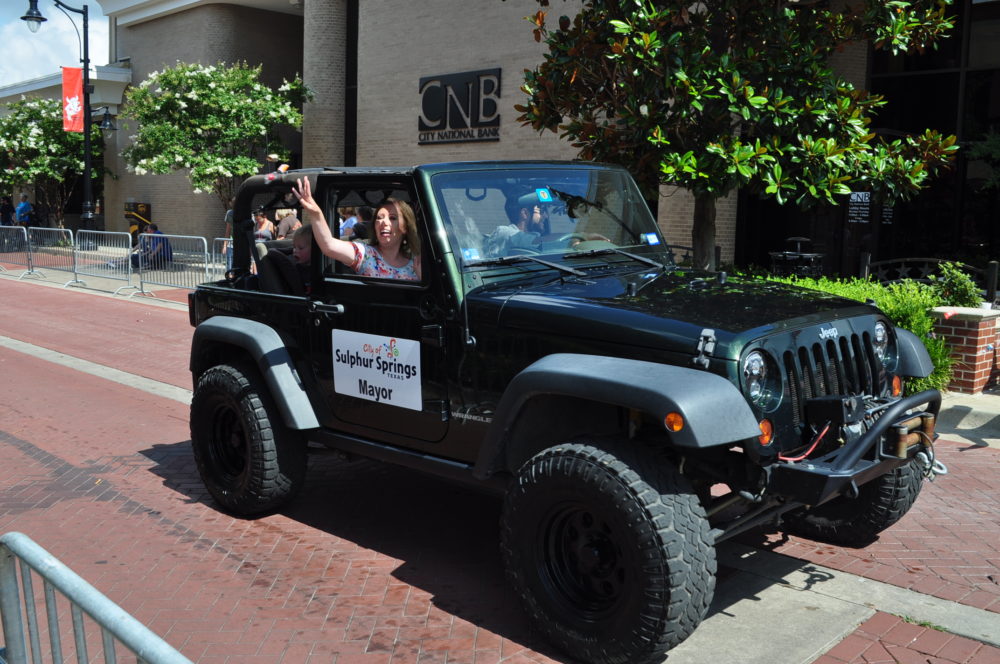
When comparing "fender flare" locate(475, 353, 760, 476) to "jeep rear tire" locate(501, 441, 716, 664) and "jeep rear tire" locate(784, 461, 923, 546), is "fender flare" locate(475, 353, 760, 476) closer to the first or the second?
"jeep rear tire" locate(501, 441, 716, 664)

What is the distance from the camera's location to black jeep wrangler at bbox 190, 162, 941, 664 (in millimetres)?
3607

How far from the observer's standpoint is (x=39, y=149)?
30.7 meters

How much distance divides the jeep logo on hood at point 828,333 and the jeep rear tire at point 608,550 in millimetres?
948

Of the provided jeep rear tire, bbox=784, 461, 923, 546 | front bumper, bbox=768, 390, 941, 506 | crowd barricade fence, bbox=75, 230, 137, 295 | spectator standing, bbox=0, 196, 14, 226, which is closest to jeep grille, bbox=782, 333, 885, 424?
front bumper, bbox=768, 390, 941, 506

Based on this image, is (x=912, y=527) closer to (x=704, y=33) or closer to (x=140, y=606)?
(x=140, y=606)

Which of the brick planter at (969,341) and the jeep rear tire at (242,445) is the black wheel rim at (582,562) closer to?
the jeep rear tire at (242,445)

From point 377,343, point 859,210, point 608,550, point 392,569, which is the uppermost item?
point 859,210

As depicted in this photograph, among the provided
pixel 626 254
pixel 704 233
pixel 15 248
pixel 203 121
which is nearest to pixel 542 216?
pixel 626 254

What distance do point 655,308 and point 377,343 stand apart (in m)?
1.47

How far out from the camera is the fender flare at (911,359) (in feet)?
15.2

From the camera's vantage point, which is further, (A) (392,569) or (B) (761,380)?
(A) (392,569)

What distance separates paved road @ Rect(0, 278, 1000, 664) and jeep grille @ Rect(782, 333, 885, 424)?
1015 millimetres

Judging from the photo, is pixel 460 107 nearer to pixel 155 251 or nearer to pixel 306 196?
pixel 155 251

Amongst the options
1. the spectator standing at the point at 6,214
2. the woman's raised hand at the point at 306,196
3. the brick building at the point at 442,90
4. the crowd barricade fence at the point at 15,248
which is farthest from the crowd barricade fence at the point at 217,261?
the spectator standing at the point at 6,214
